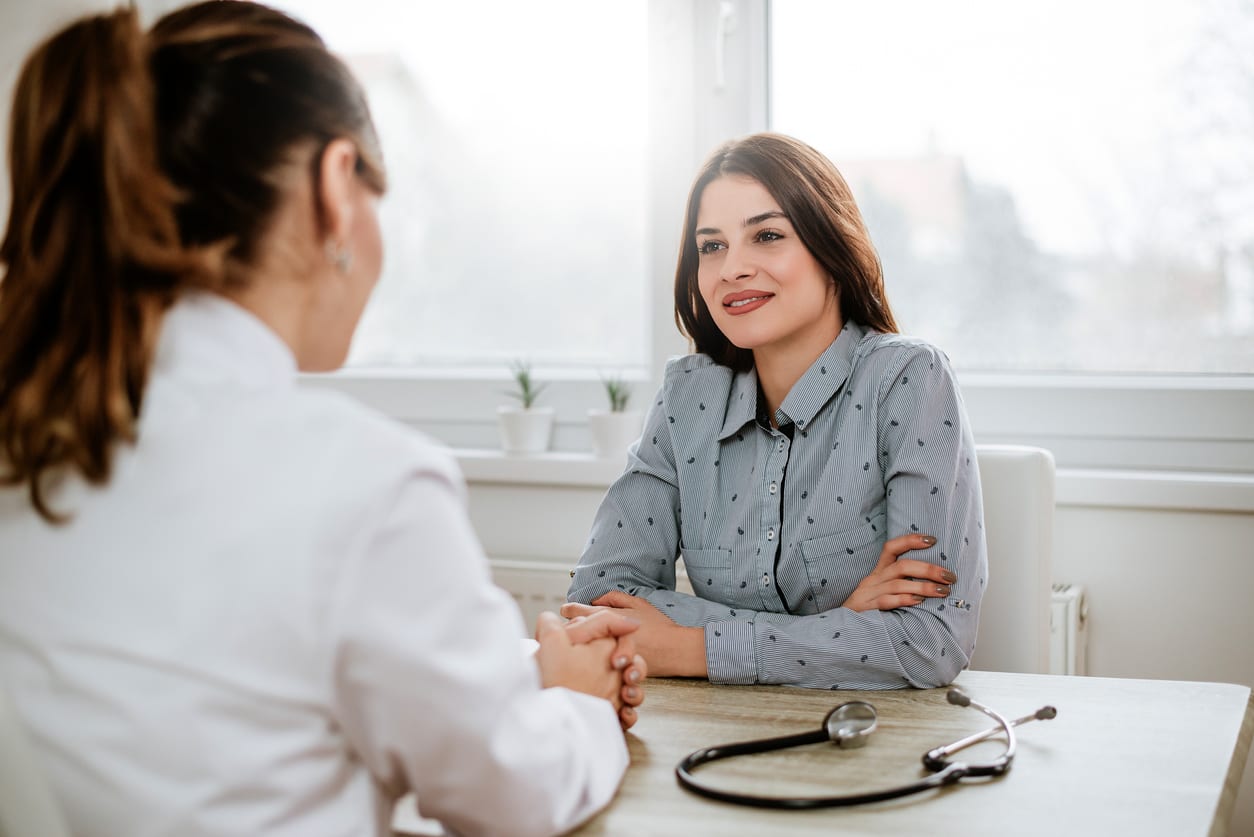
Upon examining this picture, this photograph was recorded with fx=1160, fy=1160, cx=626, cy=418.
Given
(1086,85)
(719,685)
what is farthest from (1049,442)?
(719,685)

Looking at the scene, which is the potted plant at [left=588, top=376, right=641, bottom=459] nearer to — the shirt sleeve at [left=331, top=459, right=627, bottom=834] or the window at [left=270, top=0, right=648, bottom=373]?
the window at [left=270, top=0, right=648, bottom=373]

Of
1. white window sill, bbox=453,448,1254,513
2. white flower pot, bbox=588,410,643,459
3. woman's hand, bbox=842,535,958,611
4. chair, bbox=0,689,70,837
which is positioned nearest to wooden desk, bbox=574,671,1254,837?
woman's hand, bbox=842,535,958,611

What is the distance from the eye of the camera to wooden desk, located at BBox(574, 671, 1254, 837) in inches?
34.4

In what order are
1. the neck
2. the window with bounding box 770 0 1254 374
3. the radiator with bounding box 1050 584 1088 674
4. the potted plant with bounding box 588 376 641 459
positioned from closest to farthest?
the neck → the radiator with bounding box 1050 584 1088 674 → the window with bounding box 770 0 1254 374 → the potted plant with bounding box 588 376 641 459

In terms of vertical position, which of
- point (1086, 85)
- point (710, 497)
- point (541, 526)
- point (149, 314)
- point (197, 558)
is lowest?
point (541, 526)

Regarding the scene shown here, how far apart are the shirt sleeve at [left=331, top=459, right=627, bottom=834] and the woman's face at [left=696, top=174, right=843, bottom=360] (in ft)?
3.21

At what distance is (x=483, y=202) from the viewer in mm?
2742

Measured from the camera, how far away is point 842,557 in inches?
60.7

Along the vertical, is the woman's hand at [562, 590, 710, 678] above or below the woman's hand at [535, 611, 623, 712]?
below

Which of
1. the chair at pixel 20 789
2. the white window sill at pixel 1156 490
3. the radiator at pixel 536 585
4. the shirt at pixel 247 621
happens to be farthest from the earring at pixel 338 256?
the white window sill at pixel 1156 490

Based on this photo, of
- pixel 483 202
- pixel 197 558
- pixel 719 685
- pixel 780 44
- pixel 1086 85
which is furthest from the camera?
pixel 483 202

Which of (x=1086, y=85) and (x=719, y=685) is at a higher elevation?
(x=1086, y=85)

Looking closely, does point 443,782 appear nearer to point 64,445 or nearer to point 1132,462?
point 64,445

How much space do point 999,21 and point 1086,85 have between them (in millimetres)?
211
